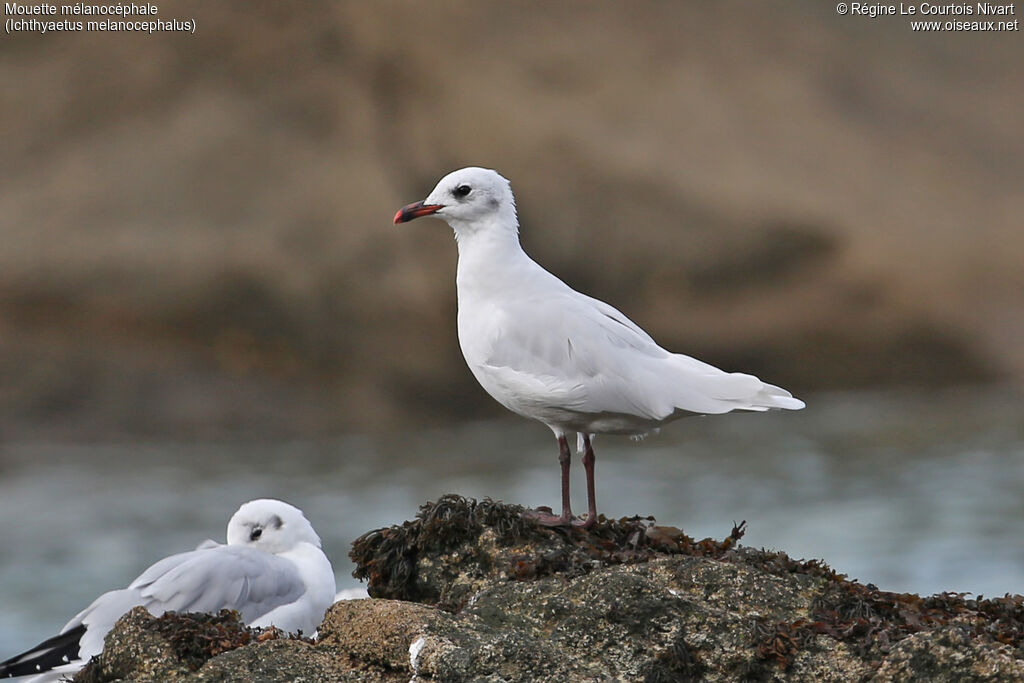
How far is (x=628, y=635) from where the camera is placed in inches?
91.4

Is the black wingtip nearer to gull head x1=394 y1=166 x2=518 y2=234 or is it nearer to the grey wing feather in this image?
the grey wing feather

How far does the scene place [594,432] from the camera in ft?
12.3

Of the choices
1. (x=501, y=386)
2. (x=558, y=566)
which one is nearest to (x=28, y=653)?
(x=501, y=386)

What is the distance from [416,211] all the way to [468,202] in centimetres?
16

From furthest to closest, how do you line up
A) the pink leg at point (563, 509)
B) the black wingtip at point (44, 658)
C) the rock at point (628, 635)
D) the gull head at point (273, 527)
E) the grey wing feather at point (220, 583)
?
the gull head at point (273, 527), the grey wing feather at point (220, 583), the black wingtip at point (44, 658), the pink leg at point (563, 509), the rock at point (628, 635)

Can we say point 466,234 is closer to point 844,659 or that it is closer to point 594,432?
point 594,432

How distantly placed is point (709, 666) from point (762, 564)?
2.18 ft

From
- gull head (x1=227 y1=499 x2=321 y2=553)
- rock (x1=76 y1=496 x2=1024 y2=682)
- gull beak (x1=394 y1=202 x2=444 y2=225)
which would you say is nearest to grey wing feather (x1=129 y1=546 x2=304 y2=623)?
gull head (x1=227 y1=499 x2=321 y2=553)

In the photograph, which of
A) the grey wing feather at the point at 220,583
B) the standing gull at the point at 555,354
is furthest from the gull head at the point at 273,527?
the standing gull at the point at 555,354

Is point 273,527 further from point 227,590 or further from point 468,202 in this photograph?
point 468,202

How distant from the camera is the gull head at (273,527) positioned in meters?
5.25

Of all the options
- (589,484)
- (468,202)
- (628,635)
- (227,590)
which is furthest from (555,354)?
(227,590)

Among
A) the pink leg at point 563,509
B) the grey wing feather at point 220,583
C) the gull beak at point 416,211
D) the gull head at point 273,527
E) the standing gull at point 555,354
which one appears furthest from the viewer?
the gull head at point 273,527

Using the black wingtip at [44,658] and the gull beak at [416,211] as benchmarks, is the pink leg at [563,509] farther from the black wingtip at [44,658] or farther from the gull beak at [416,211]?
the black wingtip at [44,658]
